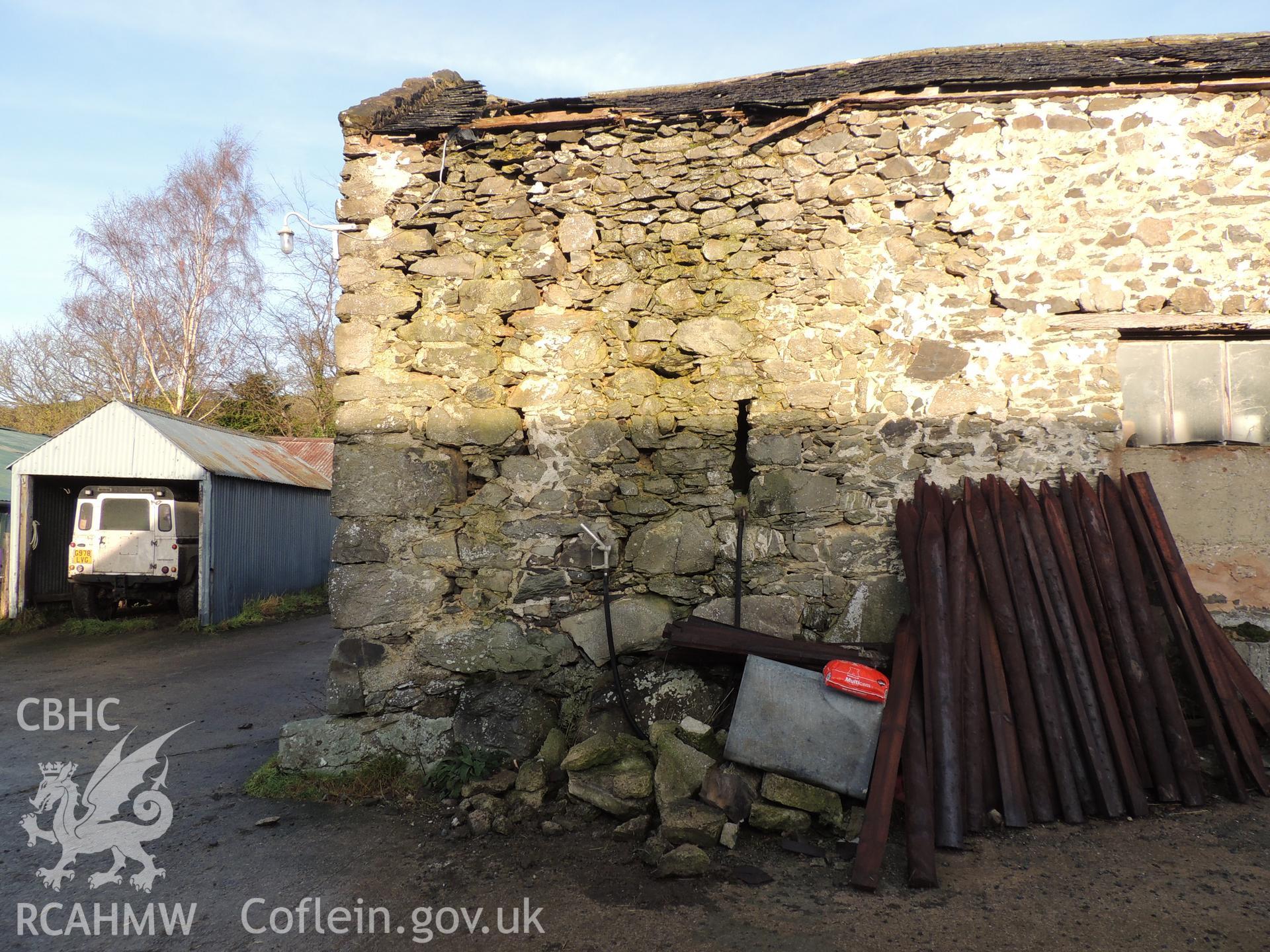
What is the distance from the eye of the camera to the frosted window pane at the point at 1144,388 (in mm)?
4598

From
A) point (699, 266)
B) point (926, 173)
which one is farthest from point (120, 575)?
point (926, 173)

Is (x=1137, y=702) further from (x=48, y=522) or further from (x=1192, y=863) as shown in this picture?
(x=48, y=522)

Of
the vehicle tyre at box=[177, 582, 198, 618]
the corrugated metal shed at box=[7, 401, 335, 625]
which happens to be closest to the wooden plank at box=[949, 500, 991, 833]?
the corrugated metal shed at box=[7, 401, 335, 625]

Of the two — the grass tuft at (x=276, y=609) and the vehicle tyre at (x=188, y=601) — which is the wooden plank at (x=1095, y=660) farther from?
the vehicle tyre at (x=188, y=601)

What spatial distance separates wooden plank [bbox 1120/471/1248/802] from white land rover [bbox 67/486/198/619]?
12942 mm

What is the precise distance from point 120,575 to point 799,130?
1227 centimetres

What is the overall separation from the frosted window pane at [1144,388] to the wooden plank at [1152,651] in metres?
0.61

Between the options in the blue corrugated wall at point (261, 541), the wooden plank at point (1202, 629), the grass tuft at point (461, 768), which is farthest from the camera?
the blue corrugated wall at point (261, 541)

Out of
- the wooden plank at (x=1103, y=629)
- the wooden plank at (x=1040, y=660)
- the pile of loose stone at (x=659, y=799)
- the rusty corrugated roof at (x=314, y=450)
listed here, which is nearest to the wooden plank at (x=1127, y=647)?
the wooden plank at (x=1103, y=629)

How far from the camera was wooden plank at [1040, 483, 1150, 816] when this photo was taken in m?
3.56

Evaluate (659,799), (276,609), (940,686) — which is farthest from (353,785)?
(276,609)

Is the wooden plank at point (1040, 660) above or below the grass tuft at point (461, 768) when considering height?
above

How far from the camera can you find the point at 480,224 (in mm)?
4949

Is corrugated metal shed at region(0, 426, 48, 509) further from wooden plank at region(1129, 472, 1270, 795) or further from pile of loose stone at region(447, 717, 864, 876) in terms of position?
wooden plank at region(1129, 472, 1270, 795)
